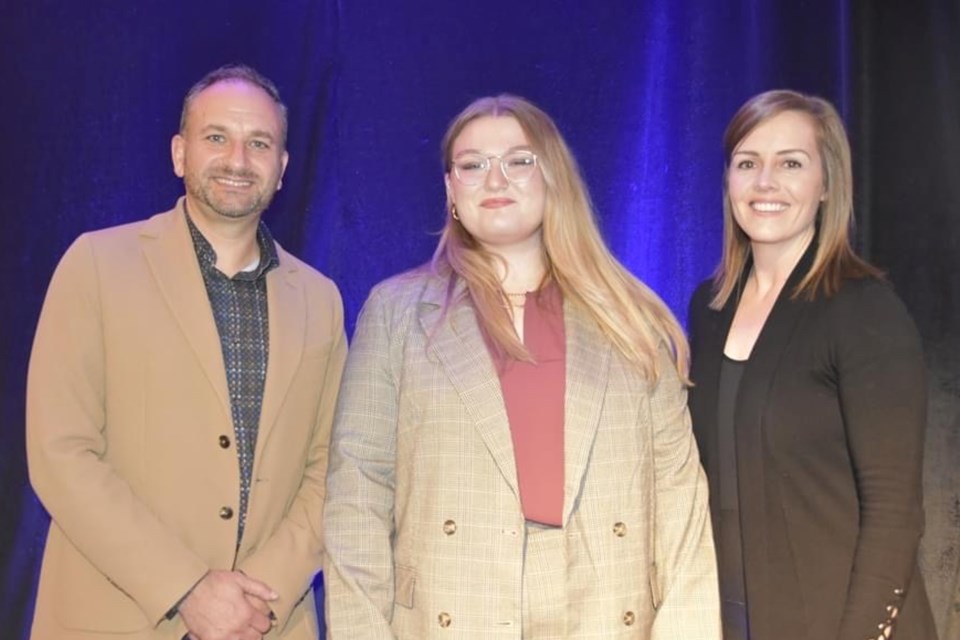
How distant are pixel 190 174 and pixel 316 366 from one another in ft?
1.63

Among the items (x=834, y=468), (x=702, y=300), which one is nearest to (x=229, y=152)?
(x=702, y=300)

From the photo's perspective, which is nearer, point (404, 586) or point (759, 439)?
point (404, 586)

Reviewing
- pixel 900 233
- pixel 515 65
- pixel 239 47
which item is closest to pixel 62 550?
pixel 239 47

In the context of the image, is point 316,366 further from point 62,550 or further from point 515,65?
point 515,65

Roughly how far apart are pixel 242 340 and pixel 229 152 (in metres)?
0.41

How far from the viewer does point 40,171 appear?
285cm

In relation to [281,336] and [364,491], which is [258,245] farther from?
[364,491]

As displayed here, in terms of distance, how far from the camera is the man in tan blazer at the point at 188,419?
199 cm

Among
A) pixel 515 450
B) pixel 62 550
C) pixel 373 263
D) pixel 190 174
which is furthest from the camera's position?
pixel 373 263

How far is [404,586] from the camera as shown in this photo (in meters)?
1.89

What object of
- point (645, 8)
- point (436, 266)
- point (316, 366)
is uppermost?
point (645, 8)

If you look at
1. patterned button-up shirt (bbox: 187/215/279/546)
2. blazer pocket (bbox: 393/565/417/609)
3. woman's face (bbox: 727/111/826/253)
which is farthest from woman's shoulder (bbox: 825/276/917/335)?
patterned button-up shirt (bbox: 187/215/279/546)

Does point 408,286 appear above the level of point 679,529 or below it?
above

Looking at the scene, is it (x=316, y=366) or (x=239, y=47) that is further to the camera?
(x=239, y=47)
